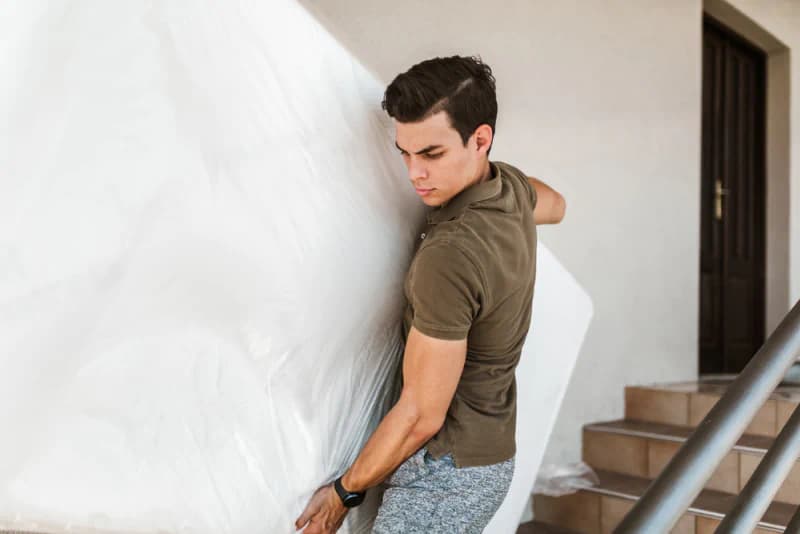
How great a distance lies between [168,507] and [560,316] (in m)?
0.93

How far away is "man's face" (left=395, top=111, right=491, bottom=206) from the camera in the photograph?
41.9 inches

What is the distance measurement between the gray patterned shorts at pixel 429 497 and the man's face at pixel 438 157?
40cm

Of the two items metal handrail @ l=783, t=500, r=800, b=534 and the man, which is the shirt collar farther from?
metal handrail @ l=783, t=500, r=800, b=534

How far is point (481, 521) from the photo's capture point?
1.22m

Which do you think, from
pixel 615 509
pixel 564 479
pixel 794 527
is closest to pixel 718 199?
pixel 564 479

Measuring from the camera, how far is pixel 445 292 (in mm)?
1020

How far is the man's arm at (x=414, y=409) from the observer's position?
3.42ft

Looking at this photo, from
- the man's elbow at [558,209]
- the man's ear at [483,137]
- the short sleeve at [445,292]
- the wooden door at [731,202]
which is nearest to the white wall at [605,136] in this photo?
the wooden door at [731,202]

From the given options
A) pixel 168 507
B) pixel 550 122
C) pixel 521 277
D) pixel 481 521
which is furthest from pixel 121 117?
pixel 550 122

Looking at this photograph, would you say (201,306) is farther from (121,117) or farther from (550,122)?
(550,122)

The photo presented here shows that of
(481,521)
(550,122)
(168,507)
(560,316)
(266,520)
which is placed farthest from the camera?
(550,122)

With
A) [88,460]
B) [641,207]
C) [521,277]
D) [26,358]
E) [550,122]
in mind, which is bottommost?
[88,460]

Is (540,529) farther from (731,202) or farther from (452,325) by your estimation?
(731,202)

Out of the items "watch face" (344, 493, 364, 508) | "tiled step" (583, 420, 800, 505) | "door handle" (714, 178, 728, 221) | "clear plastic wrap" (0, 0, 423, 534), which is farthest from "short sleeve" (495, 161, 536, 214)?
"door handle" (714, 178, 728, 221)
